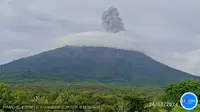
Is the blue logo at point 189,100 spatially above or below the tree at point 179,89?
below

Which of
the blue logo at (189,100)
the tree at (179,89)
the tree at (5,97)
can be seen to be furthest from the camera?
the tree at (179,89)

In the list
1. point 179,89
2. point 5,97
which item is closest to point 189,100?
point 5,97

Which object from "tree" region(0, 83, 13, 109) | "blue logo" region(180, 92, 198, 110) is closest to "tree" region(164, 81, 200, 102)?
"tree" region(0, 83, 13, 109)

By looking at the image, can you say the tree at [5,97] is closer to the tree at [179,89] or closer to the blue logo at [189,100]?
the tree at [179,89]

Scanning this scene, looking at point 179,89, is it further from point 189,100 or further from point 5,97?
point 189,100

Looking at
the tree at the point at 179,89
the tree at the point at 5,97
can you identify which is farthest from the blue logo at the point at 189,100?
the tree at the point at 179,89

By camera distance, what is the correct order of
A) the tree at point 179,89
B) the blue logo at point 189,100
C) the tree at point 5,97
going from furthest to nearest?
the tree at point 179,89
the tree at point 5,97
the blue logo at point 189,100

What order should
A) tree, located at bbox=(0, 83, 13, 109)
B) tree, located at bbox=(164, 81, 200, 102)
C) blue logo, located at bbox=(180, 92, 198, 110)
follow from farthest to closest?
tree, located at bbox=(164, 81, 200, 102)
tree, located at bbox=(0, 83, 13, 109)
blue logo, located at bbox=(180, 92, 198, 110)

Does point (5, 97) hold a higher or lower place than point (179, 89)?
lower

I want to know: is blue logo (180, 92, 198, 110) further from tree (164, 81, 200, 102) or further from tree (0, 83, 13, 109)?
tree (164, 81, 200, 102)

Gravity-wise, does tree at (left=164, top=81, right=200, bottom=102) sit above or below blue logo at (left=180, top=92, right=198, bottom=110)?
above

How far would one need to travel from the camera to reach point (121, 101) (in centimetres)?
5541

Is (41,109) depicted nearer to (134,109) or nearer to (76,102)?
(76,102)

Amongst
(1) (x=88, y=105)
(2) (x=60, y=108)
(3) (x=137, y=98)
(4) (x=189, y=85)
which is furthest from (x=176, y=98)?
(2) (x=60, y=108)
